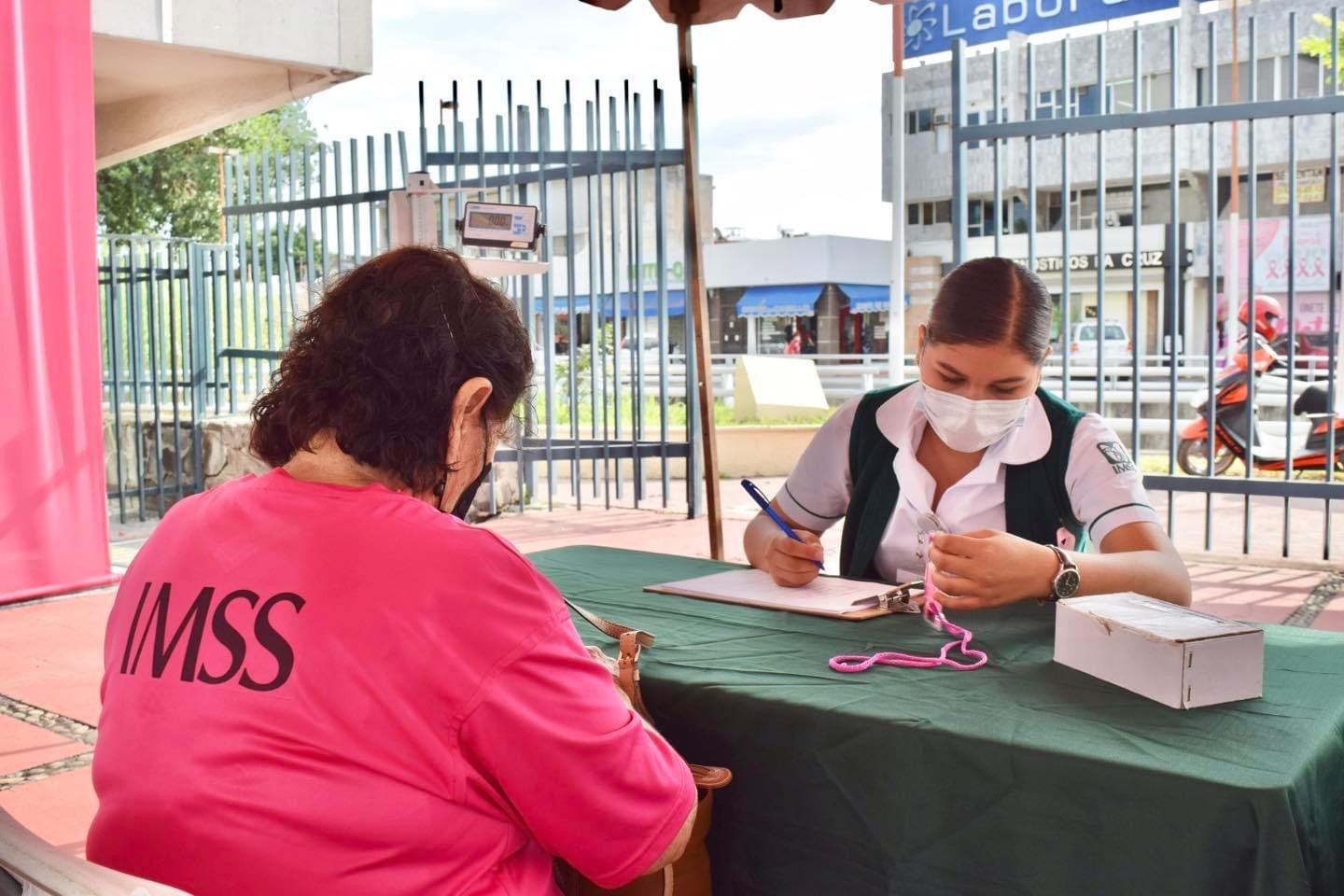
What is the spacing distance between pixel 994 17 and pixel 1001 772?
221 inches

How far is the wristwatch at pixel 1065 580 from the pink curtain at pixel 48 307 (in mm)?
4588

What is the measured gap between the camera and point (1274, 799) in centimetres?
111

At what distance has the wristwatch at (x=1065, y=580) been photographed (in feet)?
6.21

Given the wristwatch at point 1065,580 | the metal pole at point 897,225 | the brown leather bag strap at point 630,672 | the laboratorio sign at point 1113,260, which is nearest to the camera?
the brown leather bag strap at point 630,672

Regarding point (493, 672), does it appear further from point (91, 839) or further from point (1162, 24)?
point (1162, 24)

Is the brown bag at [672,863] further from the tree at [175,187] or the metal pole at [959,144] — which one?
the tree at [175,187]

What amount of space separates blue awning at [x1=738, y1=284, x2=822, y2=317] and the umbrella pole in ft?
88.7

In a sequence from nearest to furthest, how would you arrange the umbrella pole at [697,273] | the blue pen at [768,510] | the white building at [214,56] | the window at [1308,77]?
1. the blue pen at [768,510]
2. the umbrella pole at [697,273]
3. the white building at [214,56]
4. the window at [1308,77]

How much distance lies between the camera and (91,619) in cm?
484

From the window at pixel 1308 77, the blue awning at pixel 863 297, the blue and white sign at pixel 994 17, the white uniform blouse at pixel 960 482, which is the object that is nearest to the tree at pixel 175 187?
the blue and white sign at pixel 994 17

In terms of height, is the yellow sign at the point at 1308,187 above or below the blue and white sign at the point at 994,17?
above

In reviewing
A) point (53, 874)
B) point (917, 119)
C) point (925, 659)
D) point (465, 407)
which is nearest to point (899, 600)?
point (925, 659)

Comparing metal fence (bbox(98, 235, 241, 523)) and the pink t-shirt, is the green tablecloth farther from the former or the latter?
metal fence (bbox(98, 235, 241, 523))

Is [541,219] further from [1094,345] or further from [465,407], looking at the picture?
[1094,345]
